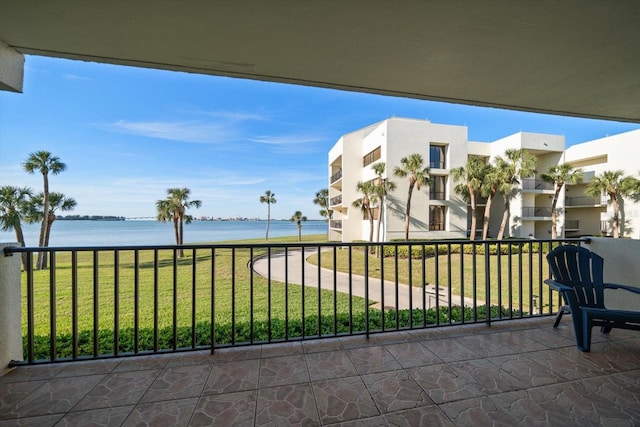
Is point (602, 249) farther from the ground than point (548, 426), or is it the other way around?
point (602, 249)

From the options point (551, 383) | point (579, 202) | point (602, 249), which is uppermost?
point (579, 202)

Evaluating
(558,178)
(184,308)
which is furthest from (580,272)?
(558,178)

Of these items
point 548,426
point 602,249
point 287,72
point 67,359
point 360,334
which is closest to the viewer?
point 548,426

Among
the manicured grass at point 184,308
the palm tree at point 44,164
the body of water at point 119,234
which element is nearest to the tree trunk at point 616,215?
the manicured grass at point 184,308

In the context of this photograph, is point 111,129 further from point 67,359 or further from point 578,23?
point 578,23

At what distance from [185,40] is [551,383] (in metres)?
3.43

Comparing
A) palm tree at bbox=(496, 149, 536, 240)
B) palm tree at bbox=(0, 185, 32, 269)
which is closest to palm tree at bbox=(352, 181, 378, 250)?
palm tree at bbox=(496, 149, 536, 240)

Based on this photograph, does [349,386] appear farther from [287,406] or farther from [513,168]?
[513,168]

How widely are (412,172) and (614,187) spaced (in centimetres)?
1284

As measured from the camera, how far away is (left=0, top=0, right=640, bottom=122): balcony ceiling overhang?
1486mm

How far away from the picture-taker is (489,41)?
5.84 ft

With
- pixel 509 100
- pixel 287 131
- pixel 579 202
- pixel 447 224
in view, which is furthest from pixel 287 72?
pixel 287 131

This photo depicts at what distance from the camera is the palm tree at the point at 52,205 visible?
14164 millimetres

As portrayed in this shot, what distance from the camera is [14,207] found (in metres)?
13.5
